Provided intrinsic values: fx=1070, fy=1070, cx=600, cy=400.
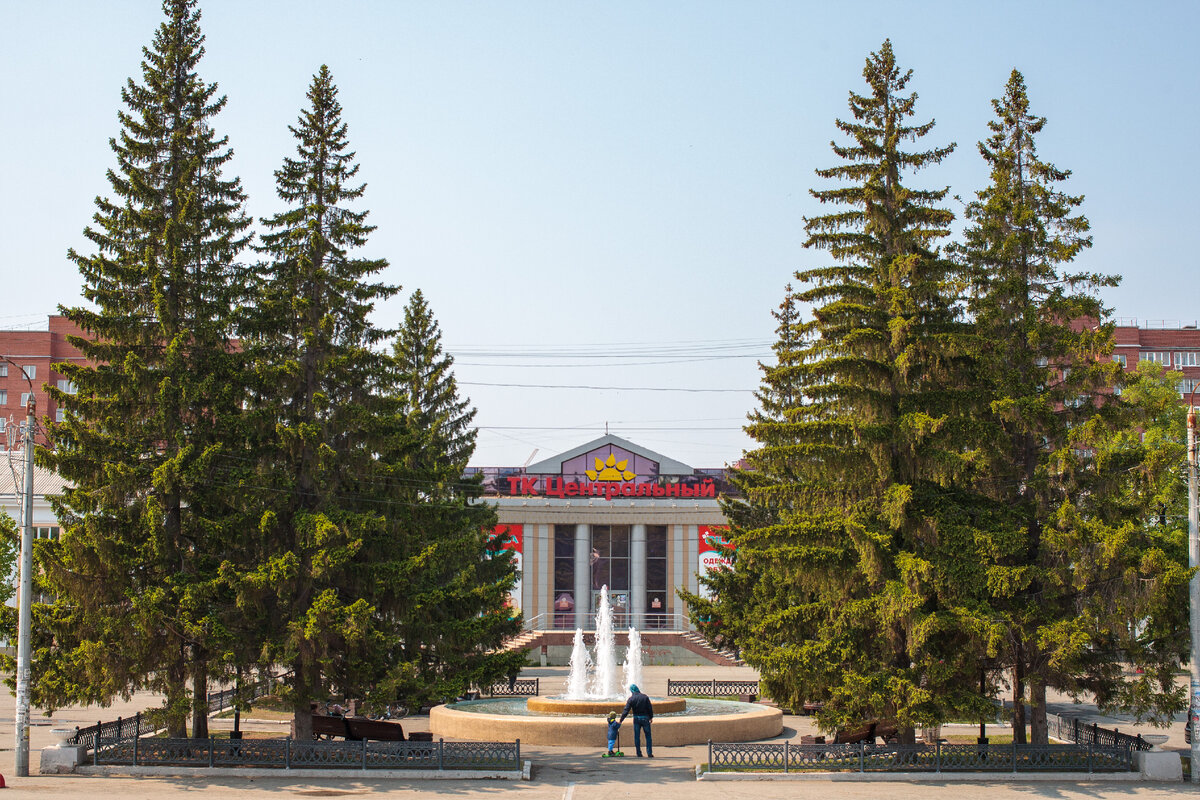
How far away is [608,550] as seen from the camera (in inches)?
2480

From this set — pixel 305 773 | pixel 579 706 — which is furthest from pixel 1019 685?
pixel 305 773

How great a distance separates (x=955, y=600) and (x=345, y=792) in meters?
11.9

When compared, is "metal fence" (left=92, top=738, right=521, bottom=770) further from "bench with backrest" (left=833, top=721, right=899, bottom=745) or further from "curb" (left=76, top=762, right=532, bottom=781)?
"bench with backrest" (left=833, top=721, right=899, bottom=745)

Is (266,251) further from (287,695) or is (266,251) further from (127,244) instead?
(287,695)

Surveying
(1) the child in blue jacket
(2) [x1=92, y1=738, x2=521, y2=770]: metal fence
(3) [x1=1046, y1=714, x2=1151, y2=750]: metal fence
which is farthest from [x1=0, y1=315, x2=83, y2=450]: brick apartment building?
(3) [x1=1046, y1=714, x2=1151, y2=750]: metal fence

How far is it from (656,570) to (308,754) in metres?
43.0

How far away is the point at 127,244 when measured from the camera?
2266 cm

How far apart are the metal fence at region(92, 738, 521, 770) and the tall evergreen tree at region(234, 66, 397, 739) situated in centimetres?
106

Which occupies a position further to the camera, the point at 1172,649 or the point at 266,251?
the point at 266,251

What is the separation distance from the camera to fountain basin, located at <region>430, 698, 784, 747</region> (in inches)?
976

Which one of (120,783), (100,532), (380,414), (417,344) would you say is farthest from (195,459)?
(417,344)

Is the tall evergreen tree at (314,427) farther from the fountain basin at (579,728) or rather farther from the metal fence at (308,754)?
the fountain basin at (579,728)

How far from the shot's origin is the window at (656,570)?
62438 millimetres

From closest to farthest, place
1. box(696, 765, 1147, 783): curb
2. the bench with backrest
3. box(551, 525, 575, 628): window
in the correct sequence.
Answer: box(696, 765, 1147, 783): curb → the bench with backrest → box(551, 525, 575, 628): window
